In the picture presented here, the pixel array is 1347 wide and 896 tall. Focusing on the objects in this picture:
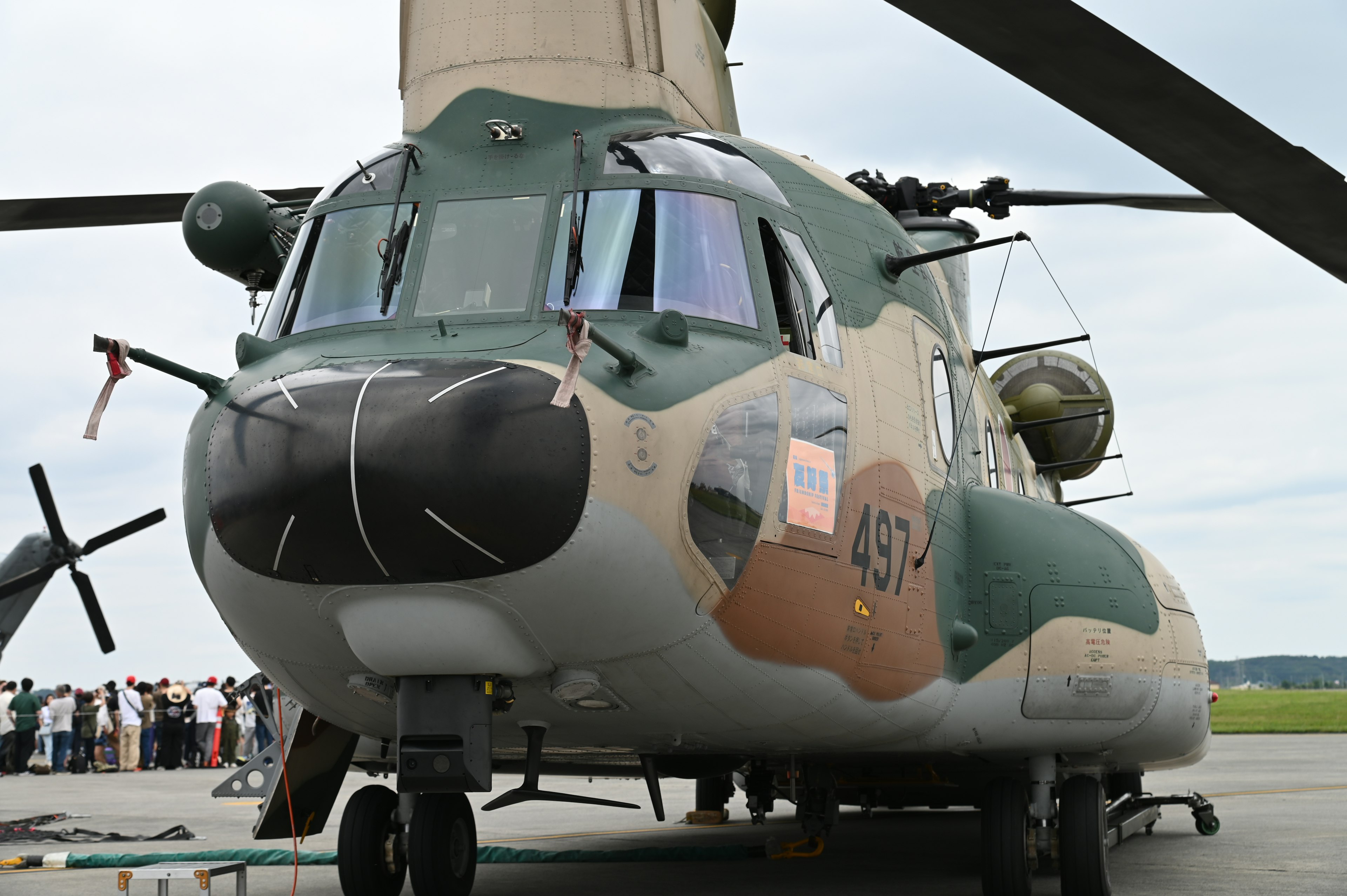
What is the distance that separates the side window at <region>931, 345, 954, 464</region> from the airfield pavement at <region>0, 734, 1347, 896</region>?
99.4 inches

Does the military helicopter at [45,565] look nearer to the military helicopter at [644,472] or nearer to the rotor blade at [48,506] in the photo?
the rotor blade at [48,506]

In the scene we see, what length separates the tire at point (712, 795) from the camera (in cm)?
1138

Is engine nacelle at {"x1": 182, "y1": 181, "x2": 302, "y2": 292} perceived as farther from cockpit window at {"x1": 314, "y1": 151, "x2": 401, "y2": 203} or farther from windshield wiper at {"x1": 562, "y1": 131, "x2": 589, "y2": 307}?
windshield wiper at {"x1": 562, "y1": 131, "x2": 589, "y2": 307}

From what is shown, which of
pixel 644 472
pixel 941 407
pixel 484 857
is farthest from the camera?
pixel 484 857

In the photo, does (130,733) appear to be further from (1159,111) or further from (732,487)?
(1159,111)

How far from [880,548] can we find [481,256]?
2176mm

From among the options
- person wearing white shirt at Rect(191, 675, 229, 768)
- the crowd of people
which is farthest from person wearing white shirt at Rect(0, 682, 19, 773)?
person wearing white shirt at Rect(191, 675, 229, 768)

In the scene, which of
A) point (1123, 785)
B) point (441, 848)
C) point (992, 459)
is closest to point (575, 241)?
point (441, 848)

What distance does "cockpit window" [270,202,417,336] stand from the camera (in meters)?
5.89

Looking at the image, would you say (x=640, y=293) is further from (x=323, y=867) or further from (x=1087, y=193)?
(x=323, y=867)

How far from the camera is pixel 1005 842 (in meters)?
6.98

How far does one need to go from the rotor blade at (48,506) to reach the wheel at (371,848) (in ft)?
41.5

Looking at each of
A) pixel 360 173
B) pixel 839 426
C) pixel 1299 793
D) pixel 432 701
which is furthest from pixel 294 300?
pixel 1299 793

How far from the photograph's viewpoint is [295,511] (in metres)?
4.83
